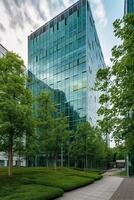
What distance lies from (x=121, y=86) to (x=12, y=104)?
1071 centimetres

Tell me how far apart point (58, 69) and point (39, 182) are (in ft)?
173

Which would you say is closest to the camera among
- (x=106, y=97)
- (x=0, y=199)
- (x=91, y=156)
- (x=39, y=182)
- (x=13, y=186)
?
(x=0, y=199)

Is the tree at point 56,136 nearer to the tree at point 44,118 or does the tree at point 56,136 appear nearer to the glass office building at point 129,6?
the tree at point 44,118

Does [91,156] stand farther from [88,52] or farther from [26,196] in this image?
[26,196]

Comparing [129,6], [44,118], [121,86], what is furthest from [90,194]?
[129,6]

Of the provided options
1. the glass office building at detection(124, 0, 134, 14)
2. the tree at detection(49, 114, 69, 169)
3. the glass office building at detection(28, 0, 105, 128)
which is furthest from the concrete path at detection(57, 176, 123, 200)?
the glass office building at detection(124, 0, 134, 14)

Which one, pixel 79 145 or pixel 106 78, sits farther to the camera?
pixel 79 145

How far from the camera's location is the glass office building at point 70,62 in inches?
2665

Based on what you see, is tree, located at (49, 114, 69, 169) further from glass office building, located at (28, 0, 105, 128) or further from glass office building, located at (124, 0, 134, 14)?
glass office building, located at (124, 0, 134, 14)

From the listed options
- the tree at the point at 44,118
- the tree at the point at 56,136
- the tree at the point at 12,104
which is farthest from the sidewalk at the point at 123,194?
the tree at the point at 56,136

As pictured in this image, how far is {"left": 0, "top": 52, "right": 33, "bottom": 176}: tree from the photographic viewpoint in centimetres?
2500

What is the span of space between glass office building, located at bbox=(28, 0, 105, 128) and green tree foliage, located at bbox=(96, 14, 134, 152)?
147 feet

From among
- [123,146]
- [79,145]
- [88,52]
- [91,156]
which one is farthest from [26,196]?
[88,52]

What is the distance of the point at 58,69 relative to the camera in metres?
74.8
